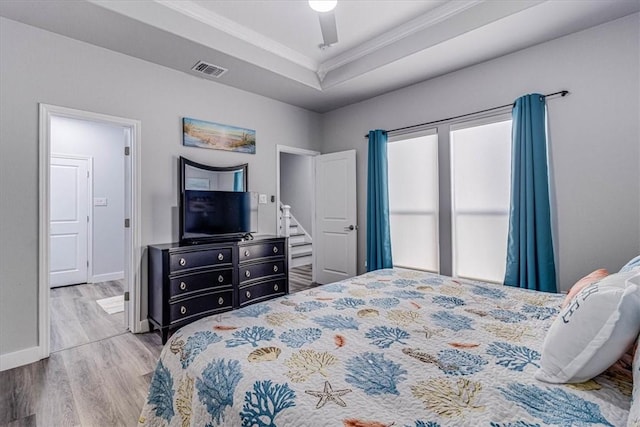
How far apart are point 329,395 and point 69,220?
578 centimetres

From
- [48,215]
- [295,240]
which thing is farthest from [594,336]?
[295,240]

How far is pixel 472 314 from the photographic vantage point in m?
1.65

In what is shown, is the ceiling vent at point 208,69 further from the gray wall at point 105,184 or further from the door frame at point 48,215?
the gray wall at point 105,184

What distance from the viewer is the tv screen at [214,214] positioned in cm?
341

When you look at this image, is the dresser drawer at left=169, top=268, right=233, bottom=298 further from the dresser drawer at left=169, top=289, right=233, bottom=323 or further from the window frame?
the window frame

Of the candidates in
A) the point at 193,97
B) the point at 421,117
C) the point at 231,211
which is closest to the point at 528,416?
the point at 231,211

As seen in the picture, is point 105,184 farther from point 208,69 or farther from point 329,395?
point 329,395

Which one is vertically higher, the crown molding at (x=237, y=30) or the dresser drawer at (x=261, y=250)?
the crown molding at (x=237, y=30)

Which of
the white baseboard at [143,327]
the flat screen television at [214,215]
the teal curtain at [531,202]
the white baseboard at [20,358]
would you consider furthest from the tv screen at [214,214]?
the teal curtain at [531,202]

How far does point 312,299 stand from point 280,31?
2.71 m

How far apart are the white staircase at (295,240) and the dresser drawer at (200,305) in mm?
2738

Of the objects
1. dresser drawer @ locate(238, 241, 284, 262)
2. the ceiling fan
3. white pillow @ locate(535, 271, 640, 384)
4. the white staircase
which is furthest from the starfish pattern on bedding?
the white staircase

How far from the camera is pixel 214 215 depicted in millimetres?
3578

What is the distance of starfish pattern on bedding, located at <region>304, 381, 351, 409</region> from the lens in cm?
91
